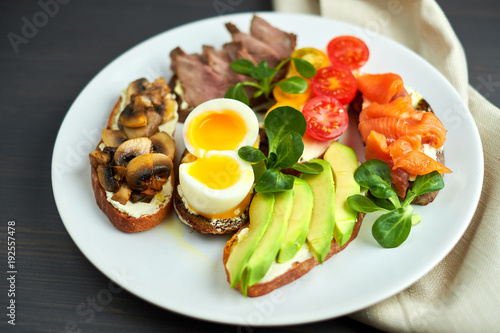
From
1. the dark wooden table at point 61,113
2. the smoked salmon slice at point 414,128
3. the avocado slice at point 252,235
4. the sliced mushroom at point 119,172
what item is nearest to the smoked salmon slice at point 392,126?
the smoked salmon slice at point 414,128

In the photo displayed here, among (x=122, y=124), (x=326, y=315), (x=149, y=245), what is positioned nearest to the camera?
(x=326, y=315)

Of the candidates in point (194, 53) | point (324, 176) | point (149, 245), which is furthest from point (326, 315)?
point (194, 53)

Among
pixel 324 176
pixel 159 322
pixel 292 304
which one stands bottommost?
pixel 159 322

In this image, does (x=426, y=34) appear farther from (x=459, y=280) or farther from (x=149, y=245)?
(x=149, y=245)

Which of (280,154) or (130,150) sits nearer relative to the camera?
(280,154)

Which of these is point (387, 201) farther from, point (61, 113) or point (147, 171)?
point (61, 113)

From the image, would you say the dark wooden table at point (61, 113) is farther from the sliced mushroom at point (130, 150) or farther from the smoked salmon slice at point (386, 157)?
the smoked salmon slice at point (386, 157)

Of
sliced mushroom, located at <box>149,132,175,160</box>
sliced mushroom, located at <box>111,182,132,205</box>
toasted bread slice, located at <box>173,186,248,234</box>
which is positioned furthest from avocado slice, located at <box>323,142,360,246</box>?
sliced mushroom, located at <box>111,182,132,205</box>

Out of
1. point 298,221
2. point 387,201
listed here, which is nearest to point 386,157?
point 387,201
